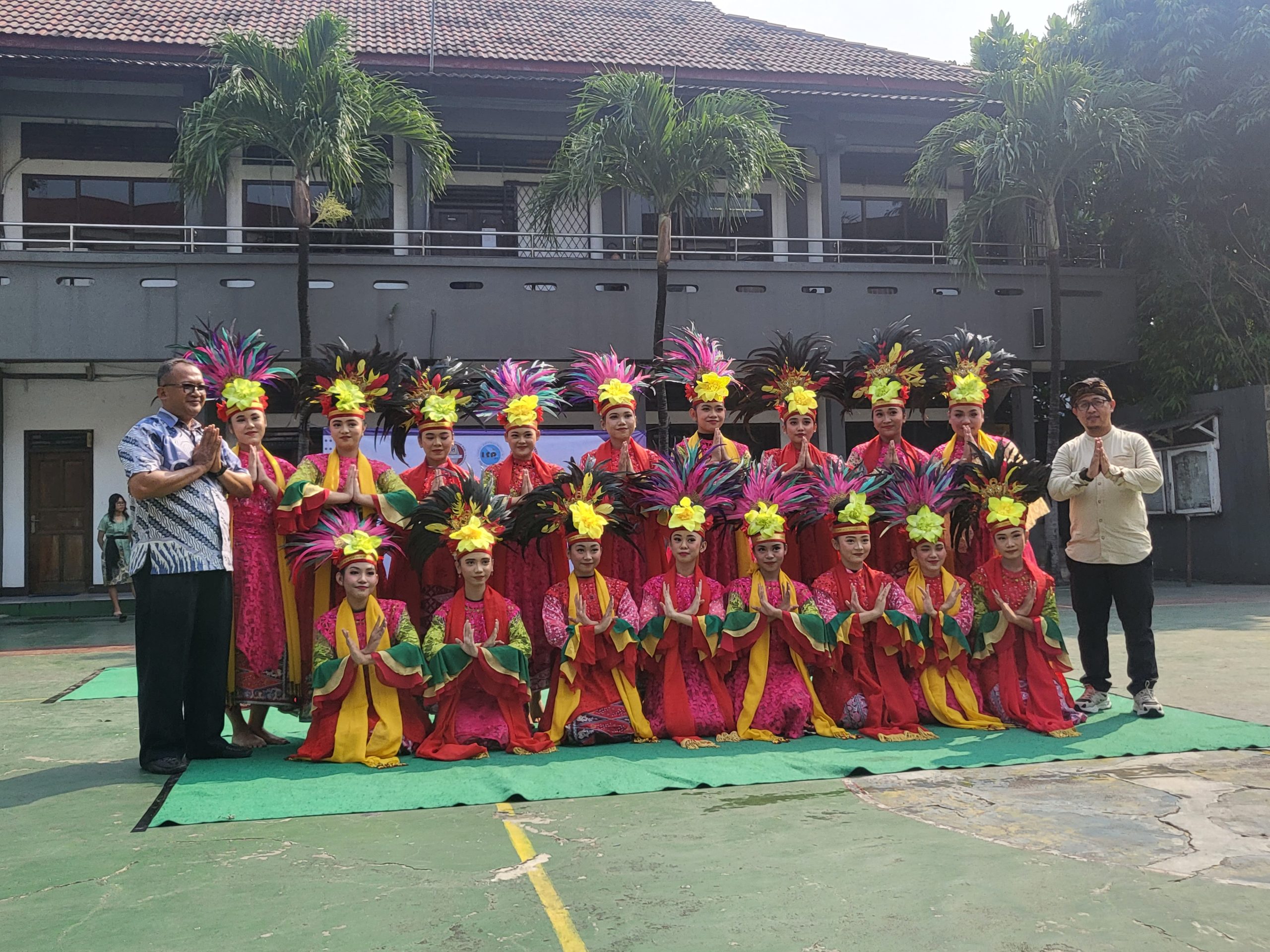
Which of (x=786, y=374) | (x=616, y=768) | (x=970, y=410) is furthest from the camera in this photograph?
(x=786, y=374)

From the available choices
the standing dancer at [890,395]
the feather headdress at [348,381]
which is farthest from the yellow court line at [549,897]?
the standing dancer at [890,395]

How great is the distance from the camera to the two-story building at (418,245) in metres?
14.1

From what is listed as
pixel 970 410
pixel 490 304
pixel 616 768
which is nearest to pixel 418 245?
pixel 490 304

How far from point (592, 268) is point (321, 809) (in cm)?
1127

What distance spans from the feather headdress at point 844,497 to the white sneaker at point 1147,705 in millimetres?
1765

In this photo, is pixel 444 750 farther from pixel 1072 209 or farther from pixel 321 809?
pixel 1072 209

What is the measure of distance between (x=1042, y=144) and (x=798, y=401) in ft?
30.6

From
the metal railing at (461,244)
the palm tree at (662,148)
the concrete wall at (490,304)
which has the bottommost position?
the concrete wall at (490,304)

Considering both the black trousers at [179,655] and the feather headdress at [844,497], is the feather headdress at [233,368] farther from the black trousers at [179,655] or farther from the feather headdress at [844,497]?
the feather headdress at [844,497]

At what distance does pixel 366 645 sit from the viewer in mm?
5332

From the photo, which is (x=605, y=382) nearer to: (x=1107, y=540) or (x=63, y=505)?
(x=1107, y=540)

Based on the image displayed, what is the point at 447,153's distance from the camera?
13.7 meters

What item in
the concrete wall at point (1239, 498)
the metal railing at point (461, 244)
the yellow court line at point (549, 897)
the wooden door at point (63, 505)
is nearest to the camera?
the yellow court line at point (549, 897)

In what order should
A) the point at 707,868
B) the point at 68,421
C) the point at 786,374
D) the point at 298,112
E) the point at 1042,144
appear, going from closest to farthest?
the point at 707,868, the point at 786,374, the point at 298,112, the point at 1042,144, the point at 68,421
